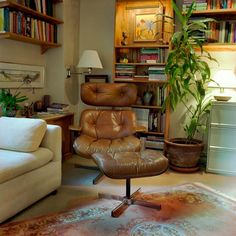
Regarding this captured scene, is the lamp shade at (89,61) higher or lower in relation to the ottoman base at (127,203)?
higher

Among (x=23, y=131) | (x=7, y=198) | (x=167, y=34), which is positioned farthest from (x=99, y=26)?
(x=7, y=198)

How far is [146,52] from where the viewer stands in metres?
3.70

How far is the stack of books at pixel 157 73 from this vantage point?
140 inches

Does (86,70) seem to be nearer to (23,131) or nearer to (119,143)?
(119,143)

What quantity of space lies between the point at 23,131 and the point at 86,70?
1933mm

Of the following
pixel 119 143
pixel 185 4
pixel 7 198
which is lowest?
pixel 7 198

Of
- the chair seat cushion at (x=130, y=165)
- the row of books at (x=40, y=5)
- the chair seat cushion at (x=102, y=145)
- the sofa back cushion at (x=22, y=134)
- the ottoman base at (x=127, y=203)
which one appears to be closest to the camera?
the chair seat cushion at (x=130, y=165)

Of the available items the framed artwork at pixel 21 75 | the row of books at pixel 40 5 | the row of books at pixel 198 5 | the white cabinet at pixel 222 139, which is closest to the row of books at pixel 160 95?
the white cabinet at pixel 222 139

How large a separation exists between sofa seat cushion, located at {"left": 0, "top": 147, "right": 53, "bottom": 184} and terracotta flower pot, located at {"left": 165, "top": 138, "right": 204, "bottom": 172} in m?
1.51

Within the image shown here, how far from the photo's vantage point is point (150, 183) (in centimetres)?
296

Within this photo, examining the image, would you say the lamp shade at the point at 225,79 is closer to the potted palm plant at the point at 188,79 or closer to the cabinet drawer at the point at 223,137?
the potted palm plant at the point at 188,79

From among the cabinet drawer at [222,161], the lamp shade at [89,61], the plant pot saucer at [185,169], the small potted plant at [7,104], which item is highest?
the lamp shade at [89,61]

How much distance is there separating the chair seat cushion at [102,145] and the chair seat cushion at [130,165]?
45cm

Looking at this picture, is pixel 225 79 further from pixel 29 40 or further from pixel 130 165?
pixel 29 40
